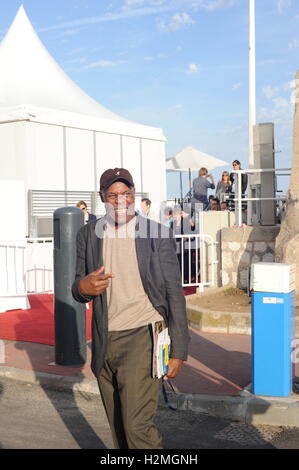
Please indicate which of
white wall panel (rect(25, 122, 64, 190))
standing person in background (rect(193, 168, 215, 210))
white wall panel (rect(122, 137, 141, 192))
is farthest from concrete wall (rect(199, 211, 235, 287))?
white wall panel (rect(122, 137, 141, 192))

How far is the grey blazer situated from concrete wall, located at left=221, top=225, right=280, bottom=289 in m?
6.90

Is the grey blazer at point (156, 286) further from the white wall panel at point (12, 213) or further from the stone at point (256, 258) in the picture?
the white wall panel at point (12, 213)

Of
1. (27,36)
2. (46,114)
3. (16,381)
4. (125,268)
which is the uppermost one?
(27,36)

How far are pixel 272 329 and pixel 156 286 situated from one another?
2.30 metres

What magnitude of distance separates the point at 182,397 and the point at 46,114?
12199 millimetres

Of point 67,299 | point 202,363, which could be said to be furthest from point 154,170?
point 202,363

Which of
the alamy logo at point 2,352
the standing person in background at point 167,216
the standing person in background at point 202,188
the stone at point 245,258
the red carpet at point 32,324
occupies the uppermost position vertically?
the standing person in background at point 202,188

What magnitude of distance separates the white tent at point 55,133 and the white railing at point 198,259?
5.33m

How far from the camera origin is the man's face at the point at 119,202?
386 cm

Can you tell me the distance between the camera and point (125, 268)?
3.79 metres

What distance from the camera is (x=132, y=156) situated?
780 inches

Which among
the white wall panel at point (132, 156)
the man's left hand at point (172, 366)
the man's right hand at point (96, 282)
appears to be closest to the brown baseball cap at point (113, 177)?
the man's right hand at point (96, 282)
